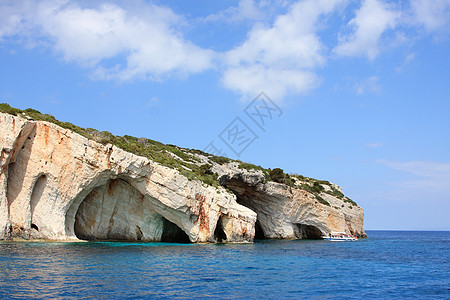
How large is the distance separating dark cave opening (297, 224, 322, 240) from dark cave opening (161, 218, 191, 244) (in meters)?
25.1

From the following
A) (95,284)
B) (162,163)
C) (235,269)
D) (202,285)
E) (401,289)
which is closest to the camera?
(95,284)

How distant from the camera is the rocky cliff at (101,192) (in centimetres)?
3188

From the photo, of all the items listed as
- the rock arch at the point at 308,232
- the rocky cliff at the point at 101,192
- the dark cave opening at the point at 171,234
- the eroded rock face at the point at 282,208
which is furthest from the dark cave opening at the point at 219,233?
the rock arch at the point at 308,232

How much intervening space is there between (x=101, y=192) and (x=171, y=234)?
35.7ft

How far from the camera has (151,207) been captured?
129 feet

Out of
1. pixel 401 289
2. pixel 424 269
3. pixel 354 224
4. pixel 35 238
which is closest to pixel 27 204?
pixel 35 238

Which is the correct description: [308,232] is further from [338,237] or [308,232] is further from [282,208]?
[282,208]

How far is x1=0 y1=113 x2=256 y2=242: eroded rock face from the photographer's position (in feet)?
104

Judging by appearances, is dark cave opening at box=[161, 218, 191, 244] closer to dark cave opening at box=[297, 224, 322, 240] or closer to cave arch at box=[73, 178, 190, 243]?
cave arch at box=[73, 178, 190, 243]

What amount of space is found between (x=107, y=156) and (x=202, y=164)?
65.2 feet

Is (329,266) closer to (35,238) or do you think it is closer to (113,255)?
(113,255)

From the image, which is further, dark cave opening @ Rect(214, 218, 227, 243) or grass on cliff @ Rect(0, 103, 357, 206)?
dark cave opening @ Rect(214, 218, 227, 243)

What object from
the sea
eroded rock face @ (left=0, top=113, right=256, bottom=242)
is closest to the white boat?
eroded rock face @ (left=0, top=113, right=256, bottom=242)

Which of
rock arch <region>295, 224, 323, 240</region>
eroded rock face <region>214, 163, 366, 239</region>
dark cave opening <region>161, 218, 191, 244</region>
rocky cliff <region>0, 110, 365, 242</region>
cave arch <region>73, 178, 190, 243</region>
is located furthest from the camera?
rock arch <region>295, 224, 323, 240</region>
